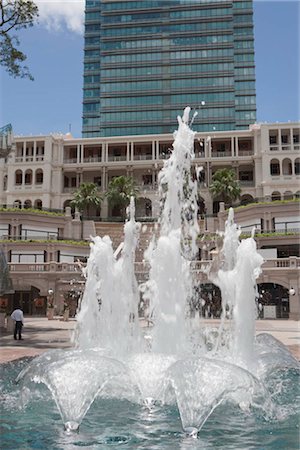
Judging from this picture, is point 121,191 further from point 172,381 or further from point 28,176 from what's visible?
point 172,381

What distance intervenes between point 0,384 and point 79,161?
59.3 meters

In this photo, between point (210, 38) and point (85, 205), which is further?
point (210, 38)

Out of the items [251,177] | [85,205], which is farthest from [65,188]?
[251,177]

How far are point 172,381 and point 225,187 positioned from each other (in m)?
50.7

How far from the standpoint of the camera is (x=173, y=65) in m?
89.6

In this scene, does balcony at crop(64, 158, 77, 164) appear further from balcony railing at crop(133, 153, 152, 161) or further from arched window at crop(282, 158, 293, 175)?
arched window at crop(282, 158, 293, 175)

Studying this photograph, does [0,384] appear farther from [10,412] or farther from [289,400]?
[289,400]

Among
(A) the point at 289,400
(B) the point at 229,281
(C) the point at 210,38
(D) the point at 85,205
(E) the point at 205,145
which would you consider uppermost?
(C) the point at 210,38

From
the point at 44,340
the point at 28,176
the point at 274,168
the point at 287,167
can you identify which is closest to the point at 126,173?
the point at 28,176

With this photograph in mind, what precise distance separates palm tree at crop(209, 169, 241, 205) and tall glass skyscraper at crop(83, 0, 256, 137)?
29.2 metres

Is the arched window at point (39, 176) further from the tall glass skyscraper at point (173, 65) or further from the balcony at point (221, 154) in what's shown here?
the tall glass skyscraper at point (173, 65)

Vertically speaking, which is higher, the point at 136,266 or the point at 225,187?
the point at 225,187

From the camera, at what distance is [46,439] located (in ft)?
23.7

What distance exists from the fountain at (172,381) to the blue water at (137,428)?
0.06 ft
